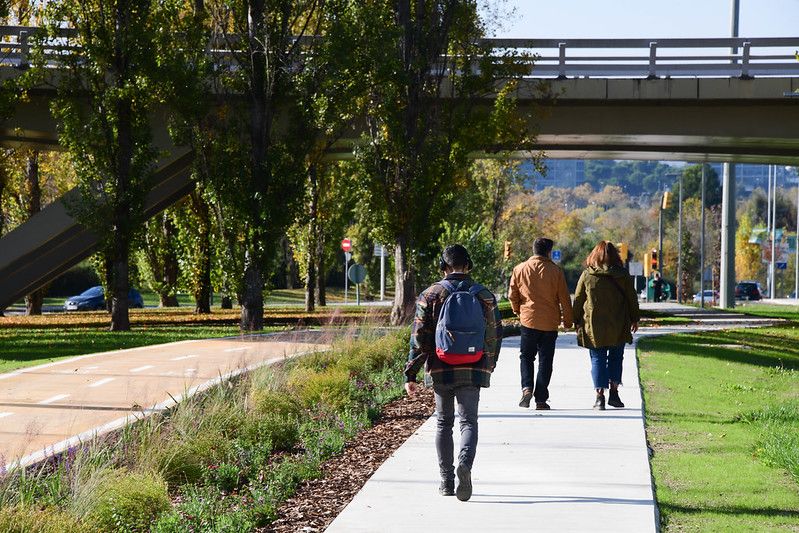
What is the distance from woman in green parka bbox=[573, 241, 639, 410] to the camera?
13.3 metres

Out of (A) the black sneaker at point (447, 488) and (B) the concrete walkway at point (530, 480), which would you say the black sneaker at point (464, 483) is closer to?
(B) the concrete walkway at point (530, 480)

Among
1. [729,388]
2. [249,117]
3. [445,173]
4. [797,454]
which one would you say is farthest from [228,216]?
[797,454]

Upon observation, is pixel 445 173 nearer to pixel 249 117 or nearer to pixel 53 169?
pixel 249 117

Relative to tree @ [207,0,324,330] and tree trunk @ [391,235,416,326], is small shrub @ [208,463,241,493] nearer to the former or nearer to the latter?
tree @ [207,0,324,330]

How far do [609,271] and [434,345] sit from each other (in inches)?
198

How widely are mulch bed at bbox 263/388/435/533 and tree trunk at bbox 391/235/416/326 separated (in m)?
15.8

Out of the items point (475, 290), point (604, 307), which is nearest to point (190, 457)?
point (475, 290)

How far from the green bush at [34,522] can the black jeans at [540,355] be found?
7436mm

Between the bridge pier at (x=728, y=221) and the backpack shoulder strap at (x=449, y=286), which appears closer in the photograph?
the backpack shoulder strap at (x=449, y=286)

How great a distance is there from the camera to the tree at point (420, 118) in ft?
97.1

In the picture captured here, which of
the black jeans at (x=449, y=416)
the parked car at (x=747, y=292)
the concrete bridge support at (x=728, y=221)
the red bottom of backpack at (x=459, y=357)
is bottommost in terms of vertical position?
the parked car at (x=747, y=292)

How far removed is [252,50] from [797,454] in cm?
2120

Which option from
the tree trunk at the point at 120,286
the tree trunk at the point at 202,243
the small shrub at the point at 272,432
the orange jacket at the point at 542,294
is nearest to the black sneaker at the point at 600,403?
the orange jacket at the point at 542,294

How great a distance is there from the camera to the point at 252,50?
2877 cm
